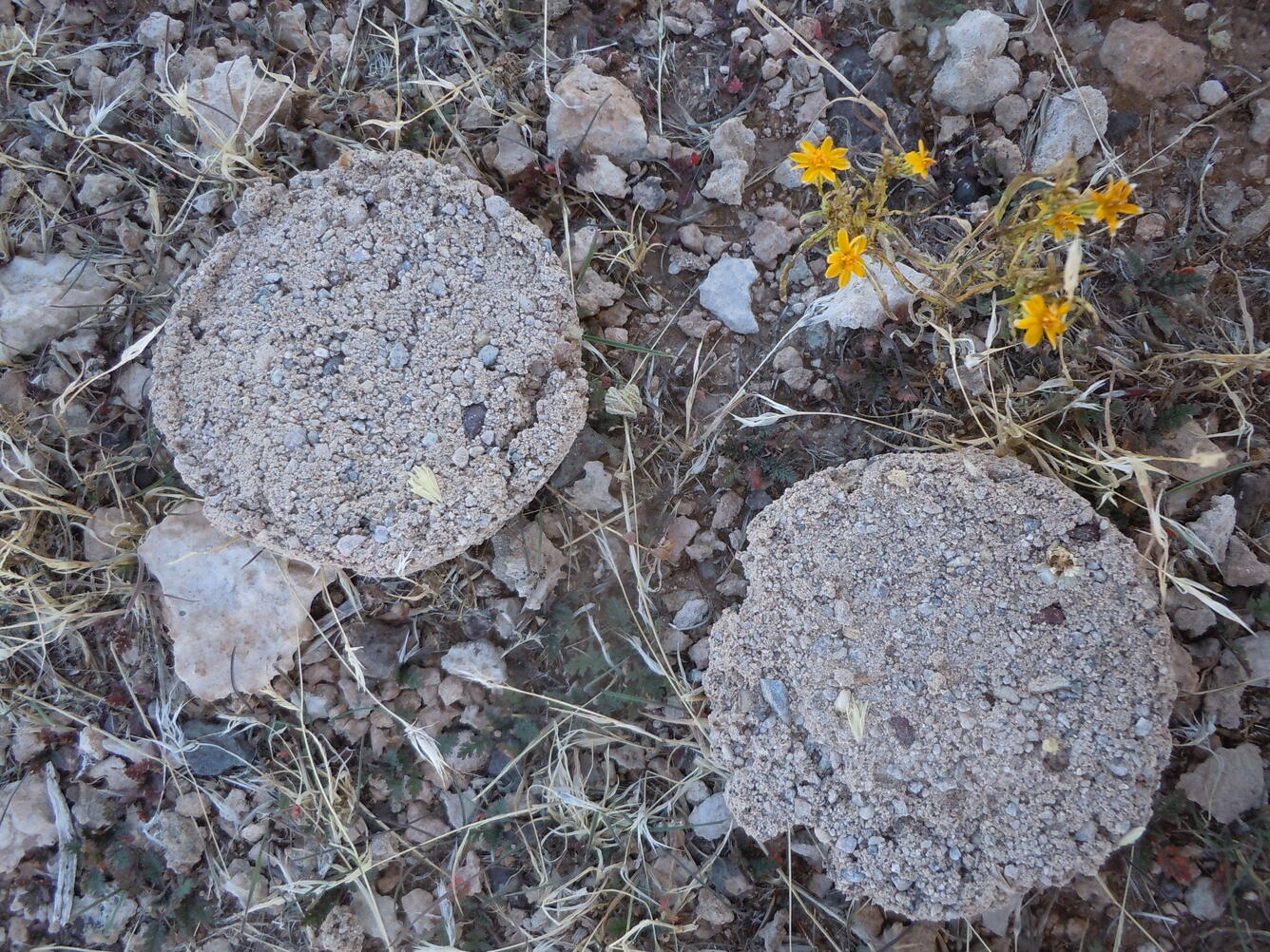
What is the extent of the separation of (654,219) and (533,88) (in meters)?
0.60

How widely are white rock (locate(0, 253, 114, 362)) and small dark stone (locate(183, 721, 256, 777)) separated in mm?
1379

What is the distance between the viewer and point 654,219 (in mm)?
2713

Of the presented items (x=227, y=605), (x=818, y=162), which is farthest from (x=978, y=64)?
(x=227, y=605)

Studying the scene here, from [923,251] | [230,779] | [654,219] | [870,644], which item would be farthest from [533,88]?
[230,779]

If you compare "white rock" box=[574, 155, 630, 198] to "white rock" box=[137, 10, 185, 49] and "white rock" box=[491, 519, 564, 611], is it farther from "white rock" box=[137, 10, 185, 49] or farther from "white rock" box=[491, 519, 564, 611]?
"white rock" box=[137, 10, 185, 49]

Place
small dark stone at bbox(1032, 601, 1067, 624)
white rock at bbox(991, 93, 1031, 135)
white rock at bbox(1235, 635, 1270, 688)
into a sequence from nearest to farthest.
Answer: small dark stone at bbox(1032, 601, 1067, 624) → white rock at bbox(1235, 635, 1270, 688) → white rock at bbox(991, 93, 1031, 135)

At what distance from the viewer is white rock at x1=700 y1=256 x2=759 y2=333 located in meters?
2.61

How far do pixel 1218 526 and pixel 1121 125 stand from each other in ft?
4.00

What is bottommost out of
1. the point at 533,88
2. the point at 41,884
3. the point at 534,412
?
the point at 41,884

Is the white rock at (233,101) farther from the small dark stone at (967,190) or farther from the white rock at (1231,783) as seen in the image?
the white rock at (1231,783)

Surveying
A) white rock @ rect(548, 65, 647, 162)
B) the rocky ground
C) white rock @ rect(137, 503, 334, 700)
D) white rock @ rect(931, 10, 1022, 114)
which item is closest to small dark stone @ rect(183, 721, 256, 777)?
the rocky ground

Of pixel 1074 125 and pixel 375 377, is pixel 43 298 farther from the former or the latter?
pixel 1074 125

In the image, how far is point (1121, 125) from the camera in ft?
8.23

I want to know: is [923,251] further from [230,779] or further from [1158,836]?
[230,779]
